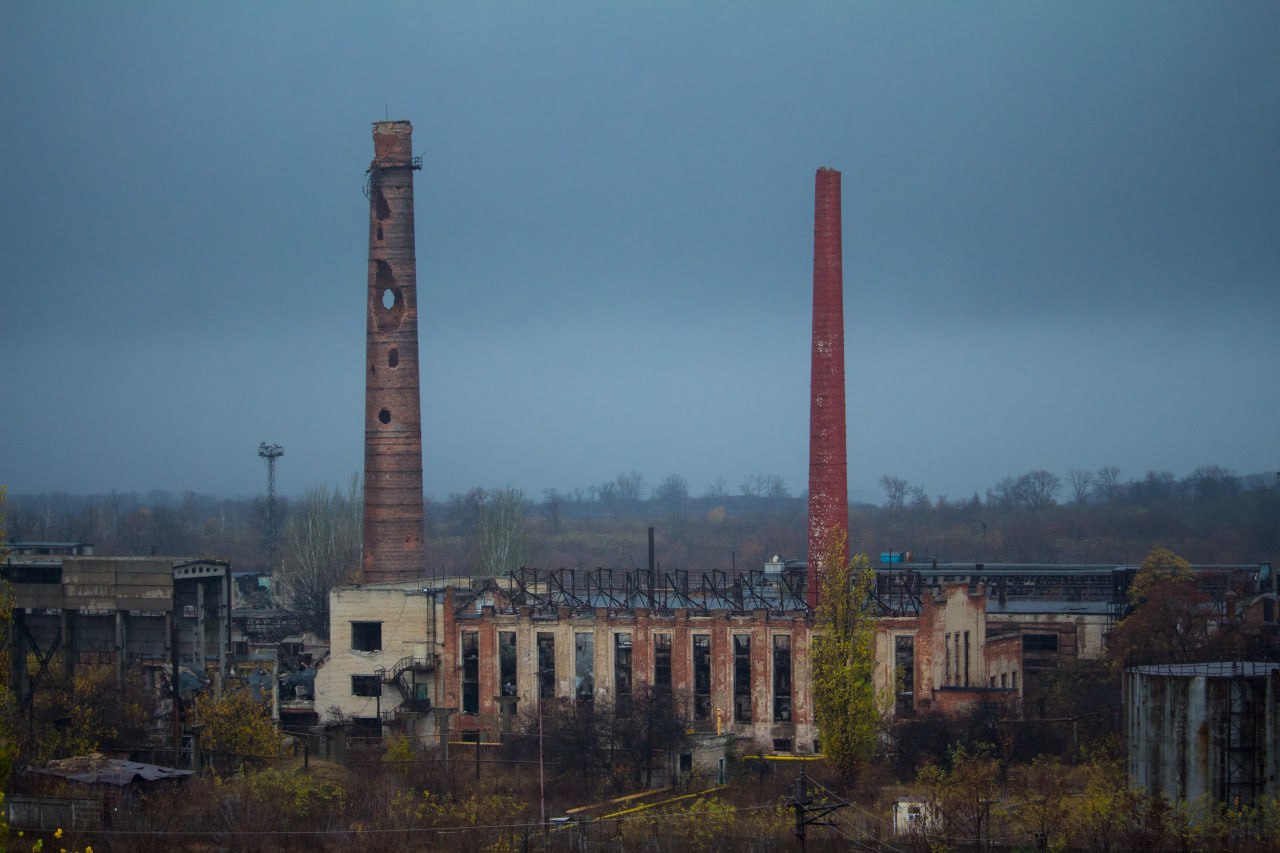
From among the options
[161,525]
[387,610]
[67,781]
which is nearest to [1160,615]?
[387,610]

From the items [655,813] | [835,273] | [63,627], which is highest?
[835,273]

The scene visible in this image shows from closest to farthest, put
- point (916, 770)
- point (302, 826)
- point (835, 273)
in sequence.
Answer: point (302, 826), point (916, 770), point (835, 273)

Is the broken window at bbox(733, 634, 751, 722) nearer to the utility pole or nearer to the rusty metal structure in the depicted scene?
the rusty metal structure

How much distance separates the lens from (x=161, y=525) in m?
111

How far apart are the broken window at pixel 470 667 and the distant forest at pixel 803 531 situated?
29.1m

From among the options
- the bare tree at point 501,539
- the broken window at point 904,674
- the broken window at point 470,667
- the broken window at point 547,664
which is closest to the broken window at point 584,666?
the broken window at point 547,664

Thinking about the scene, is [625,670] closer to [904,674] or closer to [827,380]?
[904,674]

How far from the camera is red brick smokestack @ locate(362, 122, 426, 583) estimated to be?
47281mm

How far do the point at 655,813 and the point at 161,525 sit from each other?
283 ft

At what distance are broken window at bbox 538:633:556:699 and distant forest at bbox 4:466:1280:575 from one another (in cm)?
2983

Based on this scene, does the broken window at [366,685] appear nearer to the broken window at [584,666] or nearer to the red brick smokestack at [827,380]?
the broken window at [584,666]

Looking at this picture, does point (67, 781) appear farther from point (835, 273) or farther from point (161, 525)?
point (161, 525)

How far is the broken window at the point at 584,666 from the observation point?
39938mm

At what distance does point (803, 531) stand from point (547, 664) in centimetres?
7815
